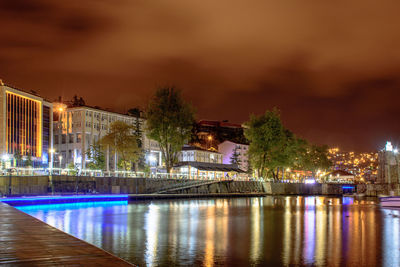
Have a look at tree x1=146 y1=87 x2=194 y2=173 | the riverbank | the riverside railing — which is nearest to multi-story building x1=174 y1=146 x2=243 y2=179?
the riverbank

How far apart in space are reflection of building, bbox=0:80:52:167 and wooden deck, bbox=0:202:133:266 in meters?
76.7

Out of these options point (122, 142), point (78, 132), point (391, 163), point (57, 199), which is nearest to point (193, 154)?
point (78, 132)

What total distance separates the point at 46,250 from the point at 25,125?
304ft

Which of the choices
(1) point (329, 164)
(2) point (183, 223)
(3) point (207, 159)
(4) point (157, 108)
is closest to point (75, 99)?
(3) point (207, 159)

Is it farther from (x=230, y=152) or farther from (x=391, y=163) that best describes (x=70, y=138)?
(x=391, y=163)

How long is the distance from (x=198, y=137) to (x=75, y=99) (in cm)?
5741

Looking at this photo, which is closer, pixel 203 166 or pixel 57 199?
pixel 57 199

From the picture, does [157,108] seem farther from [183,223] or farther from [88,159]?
[183,223]

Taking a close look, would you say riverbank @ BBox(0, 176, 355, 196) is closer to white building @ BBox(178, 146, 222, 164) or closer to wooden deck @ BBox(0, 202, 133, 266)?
white building @ BBox(178, 146, 222, 164)

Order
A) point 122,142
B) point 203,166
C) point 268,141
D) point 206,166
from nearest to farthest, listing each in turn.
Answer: point 122,142 < point 268,141 < point 203,166 < point 206,166

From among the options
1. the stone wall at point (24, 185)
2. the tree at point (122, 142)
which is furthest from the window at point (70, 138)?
the stone wall at point (24, 185)

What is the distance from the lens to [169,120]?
266 feet

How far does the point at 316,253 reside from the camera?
21.8 m

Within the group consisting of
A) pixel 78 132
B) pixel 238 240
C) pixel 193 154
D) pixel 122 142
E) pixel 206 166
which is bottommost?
pixel 238 240
